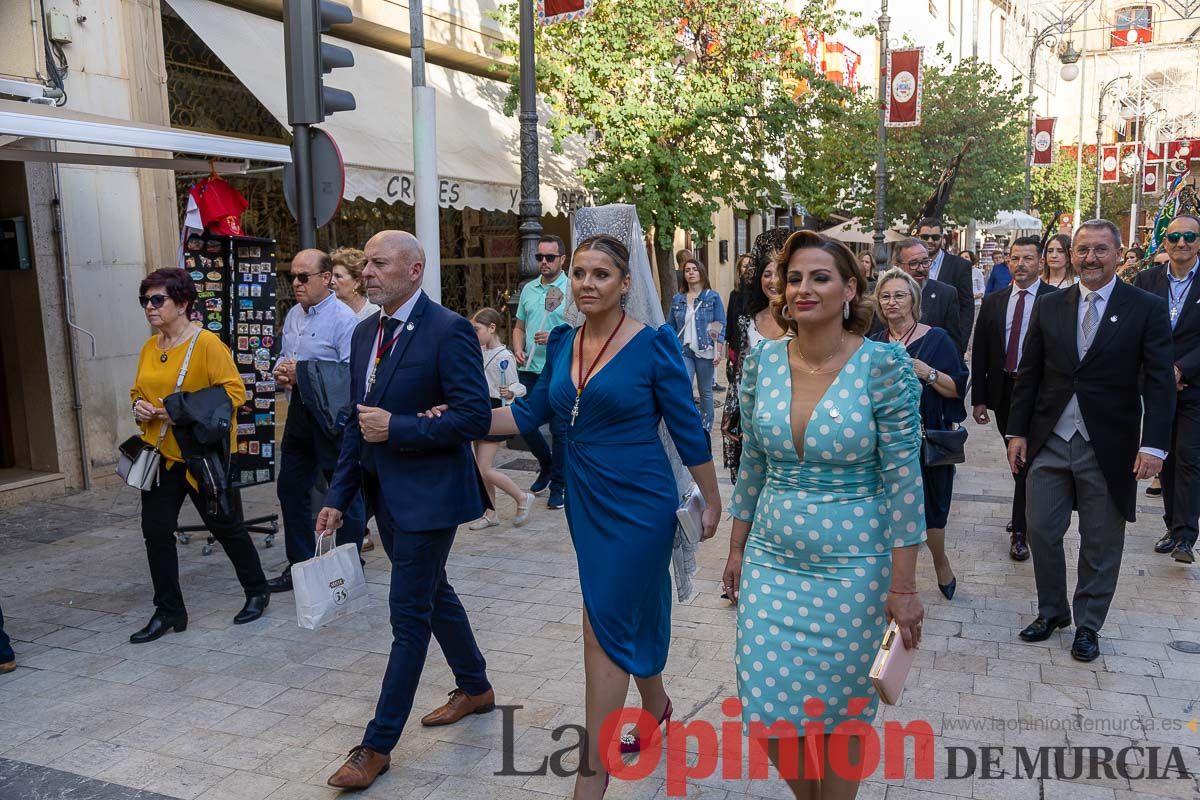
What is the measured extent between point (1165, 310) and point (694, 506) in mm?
2798

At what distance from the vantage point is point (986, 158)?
26.3m

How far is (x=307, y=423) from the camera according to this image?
6215 millimetres

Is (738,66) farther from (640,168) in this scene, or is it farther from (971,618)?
(971,618)

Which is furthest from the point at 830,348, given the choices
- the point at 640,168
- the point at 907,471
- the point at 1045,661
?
the point at 640,168

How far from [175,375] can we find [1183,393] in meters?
6.18

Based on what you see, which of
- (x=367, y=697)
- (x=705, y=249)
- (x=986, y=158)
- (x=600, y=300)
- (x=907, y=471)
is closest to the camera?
(x=907, y=471)

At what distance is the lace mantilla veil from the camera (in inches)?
165

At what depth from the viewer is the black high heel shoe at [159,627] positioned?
5594 mm

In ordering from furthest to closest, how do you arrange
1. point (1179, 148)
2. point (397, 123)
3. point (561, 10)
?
point (1179, 148) < point (397, 123) < point (561, 10)

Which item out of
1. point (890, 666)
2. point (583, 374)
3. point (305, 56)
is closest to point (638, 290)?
point (583, 374)

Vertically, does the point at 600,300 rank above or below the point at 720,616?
above

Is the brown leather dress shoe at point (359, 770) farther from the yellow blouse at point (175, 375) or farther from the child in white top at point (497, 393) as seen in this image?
the child in white top at point (497, 393)

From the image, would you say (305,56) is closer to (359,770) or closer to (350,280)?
(350,280)

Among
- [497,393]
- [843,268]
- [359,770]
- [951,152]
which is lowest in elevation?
[359,770]
